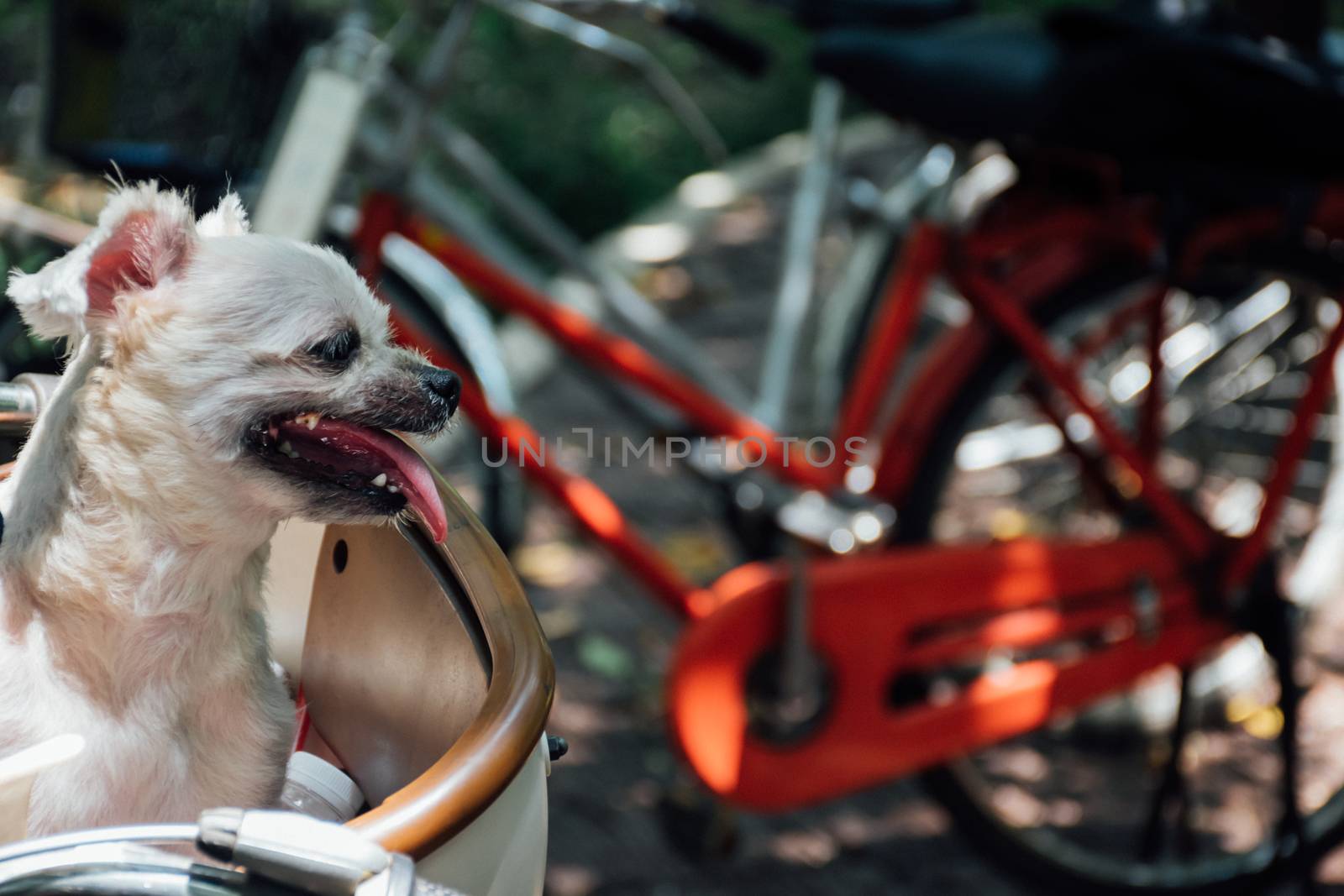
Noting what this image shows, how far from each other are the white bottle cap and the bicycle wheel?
62.0 inches

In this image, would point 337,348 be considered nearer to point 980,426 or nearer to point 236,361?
point 236,361

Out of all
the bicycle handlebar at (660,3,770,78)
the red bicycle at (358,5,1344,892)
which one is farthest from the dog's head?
the bicycle handlebar at (660,3,770,78)

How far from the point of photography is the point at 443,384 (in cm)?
108

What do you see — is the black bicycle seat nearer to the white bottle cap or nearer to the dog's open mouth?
the dog's open mouth

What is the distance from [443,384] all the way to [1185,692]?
77.3 inches

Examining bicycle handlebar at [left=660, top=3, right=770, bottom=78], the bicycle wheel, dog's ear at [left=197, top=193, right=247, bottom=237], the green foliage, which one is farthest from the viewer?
the green foliage

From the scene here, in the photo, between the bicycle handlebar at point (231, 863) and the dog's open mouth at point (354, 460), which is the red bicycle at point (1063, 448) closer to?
the dog's open mouth at point (354, 460)

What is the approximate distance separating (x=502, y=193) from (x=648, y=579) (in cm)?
82

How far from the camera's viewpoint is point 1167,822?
2834 mm

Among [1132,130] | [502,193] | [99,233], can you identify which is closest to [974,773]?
[1132,130]

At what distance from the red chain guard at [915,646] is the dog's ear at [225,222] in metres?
1.36

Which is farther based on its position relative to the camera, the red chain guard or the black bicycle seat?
the black bicycle seat

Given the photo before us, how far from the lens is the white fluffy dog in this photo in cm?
95

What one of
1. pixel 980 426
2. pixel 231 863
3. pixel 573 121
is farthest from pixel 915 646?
pixel 573 121
